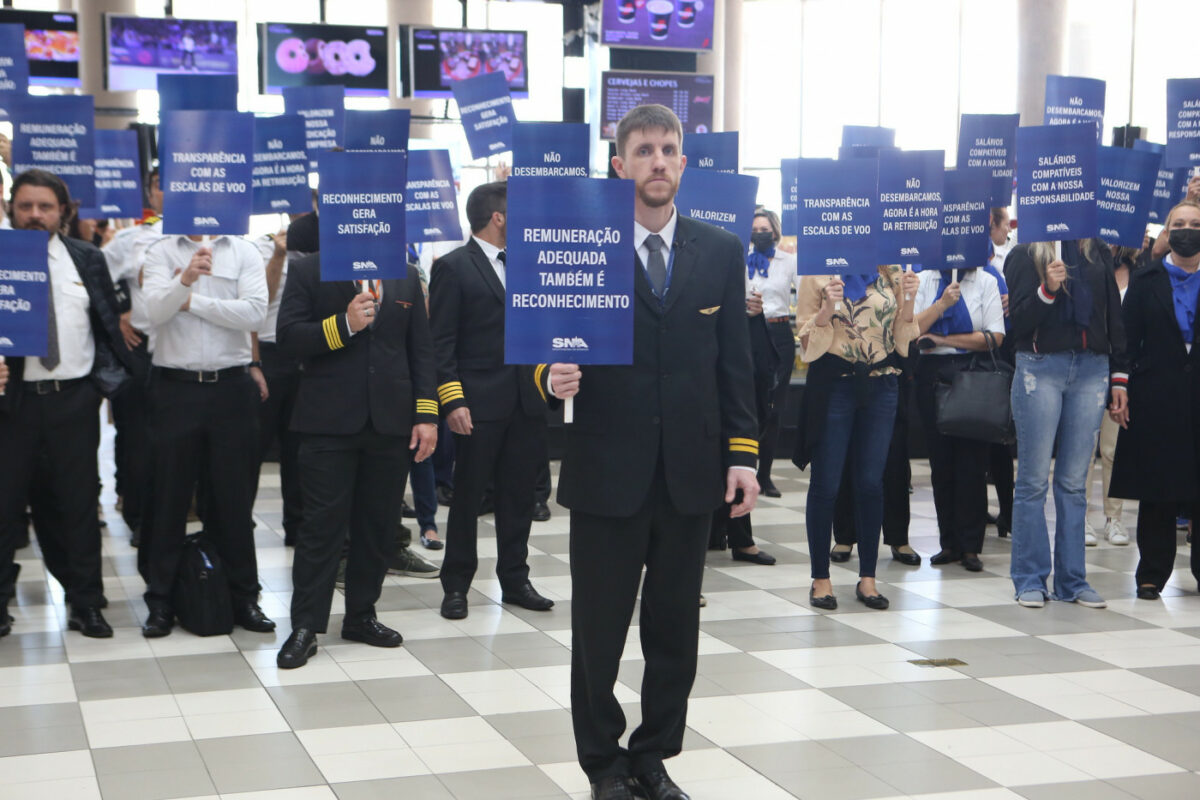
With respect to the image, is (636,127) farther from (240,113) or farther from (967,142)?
(967,142)

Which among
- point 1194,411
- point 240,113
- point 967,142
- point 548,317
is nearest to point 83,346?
point 240,113

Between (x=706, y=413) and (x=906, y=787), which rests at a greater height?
(x=706, y=413)

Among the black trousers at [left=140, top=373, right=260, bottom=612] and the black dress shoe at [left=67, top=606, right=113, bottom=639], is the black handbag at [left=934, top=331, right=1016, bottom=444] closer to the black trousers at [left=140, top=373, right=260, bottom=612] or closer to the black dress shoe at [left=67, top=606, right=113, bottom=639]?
the black trousers at [left=140, top=373, right=260, bottom=612]

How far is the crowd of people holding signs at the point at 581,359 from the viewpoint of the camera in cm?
334

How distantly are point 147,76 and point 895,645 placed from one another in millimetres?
11939

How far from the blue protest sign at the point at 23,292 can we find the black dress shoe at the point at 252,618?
1.25 m

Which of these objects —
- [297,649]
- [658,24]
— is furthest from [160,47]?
[297,649]

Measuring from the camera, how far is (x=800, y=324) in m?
5.67

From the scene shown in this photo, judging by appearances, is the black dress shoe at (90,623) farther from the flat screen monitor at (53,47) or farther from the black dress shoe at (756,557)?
the flat screen monitor at (53,47)

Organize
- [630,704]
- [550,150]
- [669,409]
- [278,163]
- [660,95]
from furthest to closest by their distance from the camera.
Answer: [660,95]
[278,163]
[550,150]
[630,704]
[669,409]

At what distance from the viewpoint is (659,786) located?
11.1ft

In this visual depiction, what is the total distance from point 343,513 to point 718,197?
2.24m

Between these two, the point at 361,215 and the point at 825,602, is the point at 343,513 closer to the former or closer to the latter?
the point at 361,215

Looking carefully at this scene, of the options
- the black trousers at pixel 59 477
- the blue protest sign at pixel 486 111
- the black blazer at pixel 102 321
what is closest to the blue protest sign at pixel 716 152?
the blue protest sign at pixel 486 111
